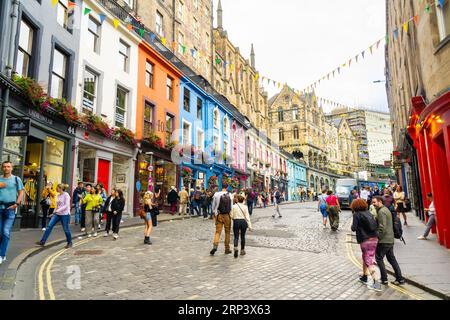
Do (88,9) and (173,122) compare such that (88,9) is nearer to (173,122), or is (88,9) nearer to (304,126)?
(173,122)

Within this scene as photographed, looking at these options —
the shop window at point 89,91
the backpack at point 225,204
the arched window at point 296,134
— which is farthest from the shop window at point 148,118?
the arched window at point 296,134

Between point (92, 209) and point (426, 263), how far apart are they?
990cm

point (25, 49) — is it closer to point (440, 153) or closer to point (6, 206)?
point (6, 206)

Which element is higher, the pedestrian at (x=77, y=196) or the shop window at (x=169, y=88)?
the shop window at (x=169, y=88)

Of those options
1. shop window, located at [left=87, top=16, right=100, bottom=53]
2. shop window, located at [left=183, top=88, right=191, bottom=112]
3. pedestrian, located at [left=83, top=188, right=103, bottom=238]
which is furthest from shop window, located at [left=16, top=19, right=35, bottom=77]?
shop window, located at [left=183, top=88, right=191, bottom=112]

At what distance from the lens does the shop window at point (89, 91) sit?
49.5 feet

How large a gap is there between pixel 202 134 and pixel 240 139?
1033 cm

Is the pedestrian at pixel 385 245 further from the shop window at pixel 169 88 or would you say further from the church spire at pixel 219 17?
the church spire at pixel 219 17

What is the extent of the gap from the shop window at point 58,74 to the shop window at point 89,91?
122 centimetres

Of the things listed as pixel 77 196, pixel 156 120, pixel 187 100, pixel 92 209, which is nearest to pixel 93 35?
pixel 156 120

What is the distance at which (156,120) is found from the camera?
2039 cm

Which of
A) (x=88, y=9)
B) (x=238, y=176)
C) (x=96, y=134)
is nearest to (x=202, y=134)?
(x=238, y=176)

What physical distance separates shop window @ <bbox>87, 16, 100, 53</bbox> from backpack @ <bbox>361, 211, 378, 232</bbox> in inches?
595

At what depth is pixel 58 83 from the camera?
13617 millimetres
